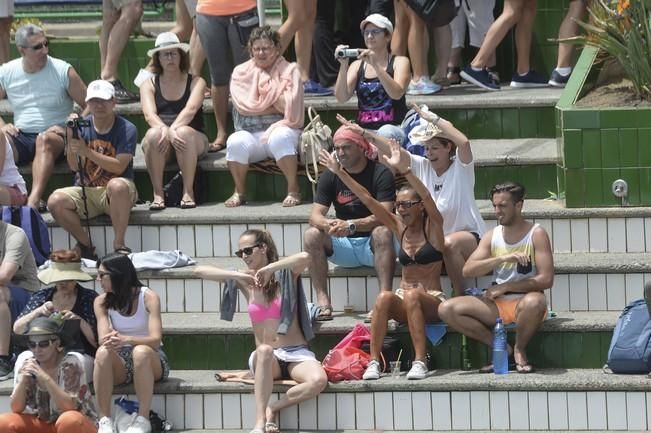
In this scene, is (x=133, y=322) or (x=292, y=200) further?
(x=292, y=200)

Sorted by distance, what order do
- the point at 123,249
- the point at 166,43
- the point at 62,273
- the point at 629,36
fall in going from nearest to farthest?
the point at 62,273 < the point at 629,36 < the point at 123,249 < the point at 166,43

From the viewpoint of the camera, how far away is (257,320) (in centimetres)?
1170

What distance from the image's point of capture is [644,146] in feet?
41.3

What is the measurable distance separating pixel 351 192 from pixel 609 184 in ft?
5.61

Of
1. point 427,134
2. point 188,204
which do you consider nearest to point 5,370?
point 188,204

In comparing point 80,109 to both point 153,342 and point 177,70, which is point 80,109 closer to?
point 177,70

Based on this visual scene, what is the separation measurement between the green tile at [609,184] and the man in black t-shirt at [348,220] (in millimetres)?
1427

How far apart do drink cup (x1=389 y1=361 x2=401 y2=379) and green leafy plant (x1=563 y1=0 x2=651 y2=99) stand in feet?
8.48

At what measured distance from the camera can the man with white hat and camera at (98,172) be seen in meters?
13.0

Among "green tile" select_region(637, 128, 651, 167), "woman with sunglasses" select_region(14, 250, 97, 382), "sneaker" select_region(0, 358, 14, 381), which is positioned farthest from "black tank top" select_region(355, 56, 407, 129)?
"sneaker" select_region(0, 358, 14, 381)

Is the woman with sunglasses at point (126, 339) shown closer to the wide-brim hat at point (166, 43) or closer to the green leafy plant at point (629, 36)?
the wide-brim hat at point (166, 43)

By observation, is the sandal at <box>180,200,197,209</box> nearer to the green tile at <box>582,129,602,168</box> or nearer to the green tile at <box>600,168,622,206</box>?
the green tile at <box>582,129,602,168</box>

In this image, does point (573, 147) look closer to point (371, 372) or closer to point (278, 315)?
point (371, 372)

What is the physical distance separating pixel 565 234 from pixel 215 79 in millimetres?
2981
